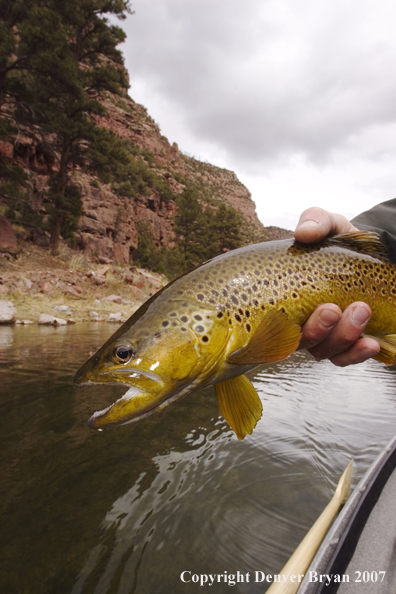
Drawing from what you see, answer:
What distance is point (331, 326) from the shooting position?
2223 millimetres

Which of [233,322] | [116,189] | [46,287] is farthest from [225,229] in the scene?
[233,322]

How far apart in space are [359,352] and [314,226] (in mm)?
1044

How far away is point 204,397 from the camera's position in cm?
615

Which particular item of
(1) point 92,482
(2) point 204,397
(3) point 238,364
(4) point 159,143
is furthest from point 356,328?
(4) point 159,143

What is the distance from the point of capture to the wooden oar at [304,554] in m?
1.67

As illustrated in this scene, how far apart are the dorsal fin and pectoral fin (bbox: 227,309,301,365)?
0.93m

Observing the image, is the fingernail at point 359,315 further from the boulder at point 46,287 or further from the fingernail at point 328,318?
the boulder at point 46,287

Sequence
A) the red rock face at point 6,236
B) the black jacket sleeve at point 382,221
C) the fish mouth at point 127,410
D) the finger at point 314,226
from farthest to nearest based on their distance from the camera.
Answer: the red rock face at point 6,236, the black jacket sleeve at point 382,221, the finger at point 314,226, the fish mouth at point 127,410

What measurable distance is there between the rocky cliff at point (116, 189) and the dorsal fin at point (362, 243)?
55.4 ft

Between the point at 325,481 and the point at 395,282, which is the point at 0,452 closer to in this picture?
the point at 325,481

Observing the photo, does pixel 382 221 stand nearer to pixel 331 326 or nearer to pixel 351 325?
pixel 351 325

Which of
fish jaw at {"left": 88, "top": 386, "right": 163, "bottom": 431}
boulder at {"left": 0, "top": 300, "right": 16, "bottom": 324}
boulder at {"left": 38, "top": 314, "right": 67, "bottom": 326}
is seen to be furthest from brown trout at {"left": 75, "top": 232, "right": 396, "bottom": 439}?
boulder at {"left": 38, "top": 314, "right": 67, "bottom": 326}

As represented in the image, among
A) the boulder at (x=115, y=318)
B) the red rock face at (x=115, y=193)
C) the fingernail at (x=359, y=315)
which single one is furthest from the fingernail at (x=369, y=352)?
the red rock face at (x=115, y=193)

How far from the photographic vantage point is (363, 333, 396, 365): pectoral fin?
7.87 feet
